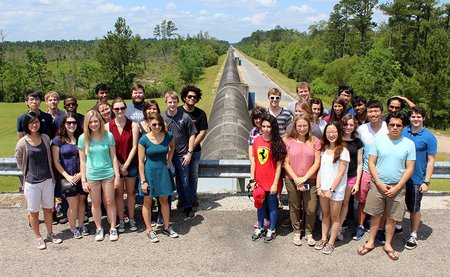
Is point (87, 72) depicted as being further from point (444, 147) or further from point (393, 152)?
point (393, 152)

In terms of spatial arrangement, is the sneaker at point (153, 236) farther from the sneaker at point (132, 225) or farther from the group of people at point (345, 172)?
the group of people at point (345, 172)

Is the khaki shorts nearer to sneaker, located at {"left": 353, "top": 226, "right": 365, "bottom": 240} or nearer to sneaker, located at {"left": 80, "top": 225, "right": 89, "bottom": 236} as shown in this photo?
sneaker, located at {"left": 353, "top": 226, "right": 365, "bottom": 240}

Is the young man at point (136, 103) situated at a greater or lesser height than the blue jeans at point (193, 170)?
greater

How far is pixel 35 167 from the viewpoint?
15.0 feet

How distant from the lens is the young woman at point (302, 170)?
4.57m

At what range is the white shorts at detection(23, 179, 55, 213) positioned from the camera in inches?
181

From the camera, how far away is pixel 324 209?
4.62 meters

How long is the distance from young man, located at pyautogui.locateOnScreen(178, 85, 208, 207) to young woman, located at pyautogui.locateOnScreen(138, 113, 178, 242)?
64 centimetres

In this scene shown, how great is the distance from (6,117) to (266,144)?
35.4 m

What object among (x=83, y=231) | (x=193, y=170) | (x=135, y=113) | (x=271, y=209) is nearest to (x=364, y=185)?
(x=271, y=209)

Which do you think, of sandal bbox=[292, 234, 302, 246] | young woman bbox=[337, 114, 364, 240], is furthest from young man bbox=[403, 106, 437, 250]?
sandal bbox=[292, 234, 302, 246]

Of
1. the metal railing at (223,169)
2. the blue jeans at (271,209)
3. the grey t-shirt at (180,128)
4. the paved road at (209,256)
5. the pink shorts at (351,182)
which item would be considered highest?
the grey t-shirt at (180,128)

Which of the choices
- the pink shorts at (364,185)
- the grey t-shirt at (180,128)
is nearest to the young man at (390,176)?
the pink shorts at (364,185)

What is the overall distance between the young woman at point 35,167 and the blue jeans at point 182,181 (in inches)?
64.1
